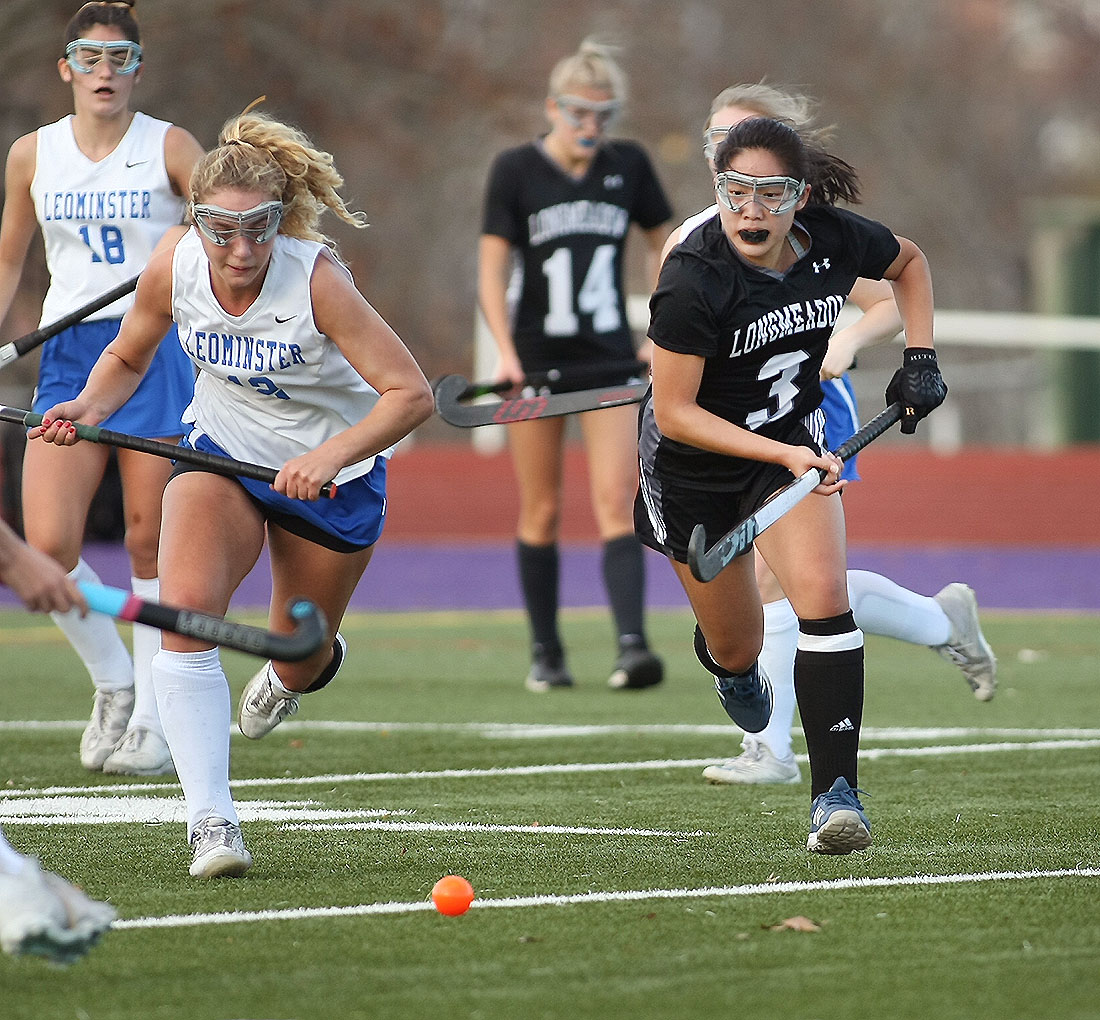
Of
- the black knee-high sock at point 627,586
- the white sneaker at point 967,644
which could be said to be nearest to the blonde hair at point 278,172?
the white sneaker at point 967,644

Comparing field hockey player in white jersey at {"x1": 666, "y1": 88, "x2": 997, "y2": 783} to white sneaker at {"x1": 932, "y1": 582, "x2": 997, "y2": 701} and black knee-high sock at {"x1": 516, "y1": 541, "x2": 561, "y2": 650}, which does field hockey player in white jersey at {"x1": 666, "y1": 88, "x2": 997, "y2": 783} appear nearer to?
white sneaker at {"x1": 932, "y1": 582, "x2": 997, "y2": 701}

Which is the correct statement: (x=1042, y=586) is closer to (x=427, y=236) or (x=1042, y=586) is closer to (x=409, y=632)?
(x=409, y=632)

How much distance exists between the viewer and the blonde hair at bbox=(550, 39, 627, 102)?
7559 millimetres

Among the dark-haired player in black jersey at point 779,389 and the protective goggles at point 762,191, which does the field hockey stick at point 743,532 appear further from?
the protective goggles at point 762,191

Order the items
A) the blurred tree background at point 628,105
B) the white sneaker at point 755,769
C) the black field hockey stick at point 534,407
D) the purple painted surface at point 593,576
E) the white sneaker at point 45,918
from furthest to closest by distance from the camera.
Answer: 1. the blurred tree background at point 628,105
2. the purple painted surface at point 593,576
3. the black field hockey stick at point 534,407
4. the white sneaker at point 755,769
5. the white sneaker at point 45,918

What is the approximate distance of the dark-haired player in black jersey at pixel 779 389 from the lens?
174 inches

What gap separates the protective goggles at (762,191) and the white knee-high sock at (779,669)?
149 centimetres

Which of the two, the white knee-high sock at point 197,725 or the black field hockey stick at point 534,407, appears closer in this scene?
the white knee-high sock at point 197,725

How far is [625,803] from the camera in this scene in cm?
519

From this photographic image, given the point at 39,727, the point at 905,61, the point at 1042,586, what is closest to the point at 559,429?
the point at 39,727

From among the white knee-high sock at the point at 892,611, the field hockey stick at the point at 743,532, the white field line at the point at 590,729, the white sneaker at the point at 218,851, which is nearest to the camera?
the white sneaker at the point at 218,851

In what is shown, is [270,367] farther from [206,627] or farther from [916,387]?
[916,387]

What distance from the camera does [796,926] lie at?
3676mm

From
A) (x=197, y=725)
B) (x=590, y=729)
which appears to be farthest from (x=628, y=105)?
(x=197, y=725)
